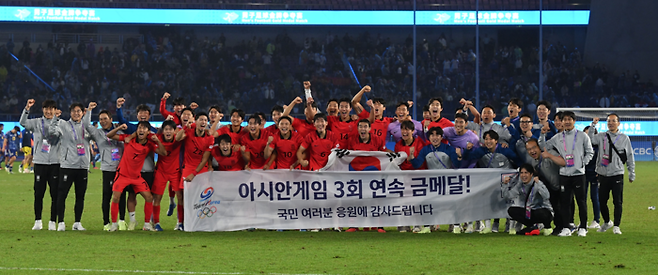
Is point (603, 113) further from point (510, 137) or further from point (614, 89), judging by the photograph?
point (510, 137)

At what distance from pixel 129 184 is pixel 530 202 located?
554 centimetres

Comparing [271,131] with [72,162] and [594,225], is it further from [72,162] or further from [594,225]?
[594,225]

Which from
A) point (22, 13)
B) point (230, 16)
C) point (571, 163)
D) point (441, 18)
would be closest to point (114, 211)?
point (571, 163)

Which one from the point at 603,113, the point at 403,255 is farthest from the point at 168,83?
the point at 403,255

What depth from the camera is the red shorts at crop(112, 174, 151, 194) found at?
10.0 metres

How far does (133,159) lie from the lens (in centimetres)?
1018

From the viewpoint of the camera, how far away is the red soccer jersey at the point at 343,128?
10.6m

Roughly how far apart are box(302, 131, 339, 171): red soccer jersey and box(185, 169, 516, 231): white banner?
35 cm

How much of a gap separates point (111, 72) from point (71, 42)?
3495 mm

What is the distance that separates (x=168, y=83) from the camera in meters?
36.8

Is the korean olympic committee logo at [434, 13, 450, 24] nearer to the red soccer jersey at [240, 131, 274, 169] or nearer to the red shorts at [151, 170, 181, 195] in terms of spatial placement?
the red soccer jersey at [240, 131, 274, 169]

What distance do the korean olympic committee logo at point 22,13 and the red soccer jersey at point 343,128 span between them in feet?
104

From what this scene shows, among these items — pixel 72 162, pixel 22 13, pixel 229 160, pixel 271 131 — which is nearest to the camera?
pixel 72 162

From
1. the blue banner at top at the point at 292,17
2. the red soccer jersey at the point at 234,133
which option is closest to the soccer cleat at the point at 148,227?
the red soccer jersey at the point at 234,133
